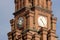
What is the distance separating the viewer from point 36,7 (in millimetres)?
66125

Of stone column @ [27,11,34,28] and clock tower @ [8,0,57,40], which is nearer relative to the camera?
clock tower @ [8,0,57,40]

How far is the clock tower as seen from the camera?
6425 cm

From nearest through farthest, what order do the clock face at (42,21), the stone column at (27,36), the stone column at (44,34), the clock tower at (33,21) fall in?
the stone column at (27,36), the stone column at (44,34), the clock tower at (33,21), the clock face at (42,21)

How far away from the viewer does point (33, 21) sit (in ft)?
214

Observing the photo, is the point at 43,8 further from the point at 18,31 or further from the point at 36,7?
the point at 18,31

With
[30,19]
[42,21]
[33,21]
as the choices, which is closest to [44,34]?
[42,21]

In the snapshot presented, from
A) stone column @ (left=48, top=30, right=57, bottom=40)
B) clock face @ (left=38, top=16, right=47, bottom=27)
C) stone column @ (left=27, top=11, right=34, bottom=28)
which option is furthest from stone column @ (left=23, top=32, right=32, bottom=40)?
stone column @ (left=48, top=30, right=57, bottom=40)

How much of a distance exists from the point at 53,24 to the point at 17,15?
650cm

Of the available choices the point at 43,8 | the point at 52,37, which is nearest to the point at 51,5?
the point at 43,8

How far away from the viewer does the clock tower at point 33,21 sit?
64250 millimetres

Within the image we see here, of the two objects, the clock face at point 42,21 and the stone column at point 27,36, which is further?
the clock face at point 42,21

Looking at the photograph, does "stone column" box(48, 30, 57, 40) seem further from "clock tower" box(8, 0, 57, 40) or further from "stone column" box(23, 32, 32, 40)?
"stone column" box(23, 32, 32, 40)

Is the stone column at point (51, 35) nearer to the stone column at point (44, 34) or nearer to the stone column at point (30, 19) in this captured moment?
the stone column at point (44, 34)

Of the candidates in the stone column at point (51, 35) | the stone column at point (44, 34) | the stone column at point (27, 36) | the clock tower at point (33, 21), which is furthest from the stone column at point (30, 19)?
the stone column at point (51, 35)
